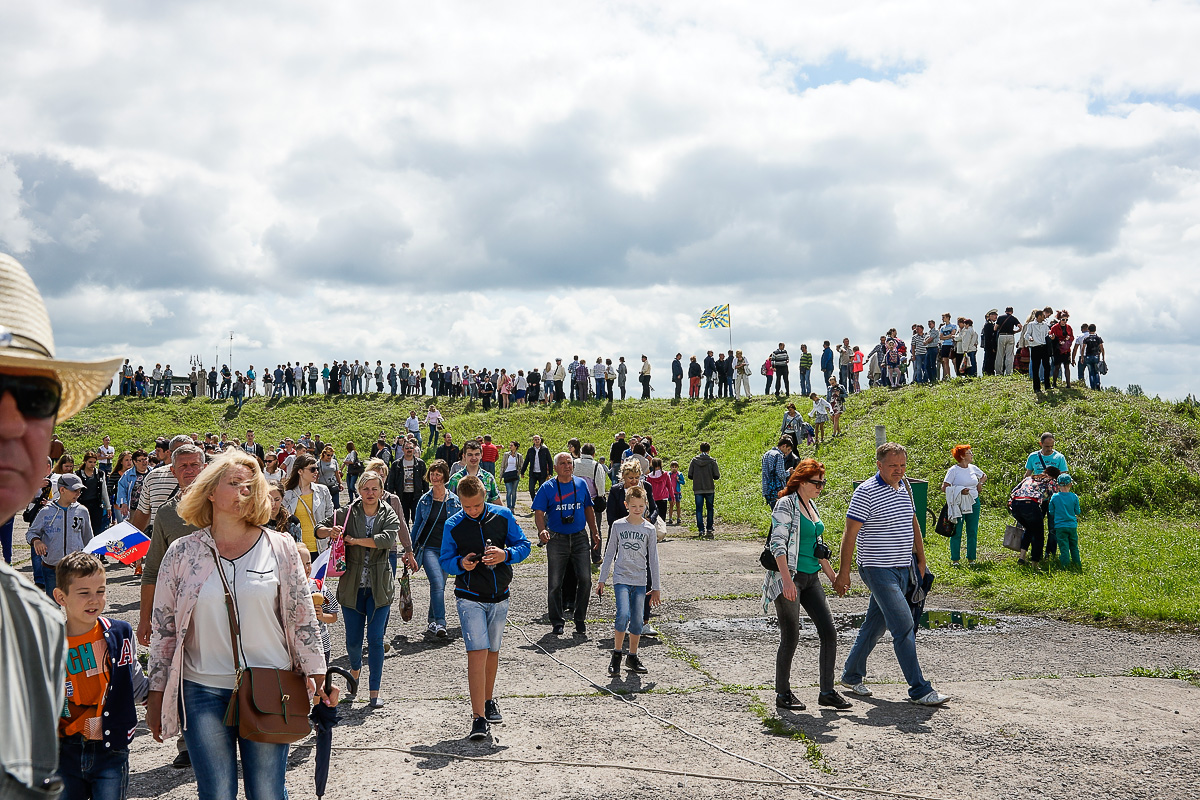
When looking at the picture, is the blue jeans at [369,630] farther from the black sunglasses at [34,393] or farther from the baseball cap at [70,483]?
the black sunglasses at [34,393]

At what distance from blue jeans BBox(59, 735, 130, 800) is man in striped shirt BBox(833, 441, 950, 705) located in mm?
5403

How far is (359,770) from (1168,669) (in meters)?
7.86

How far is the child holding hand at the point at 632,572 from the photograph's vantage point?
8.41 m

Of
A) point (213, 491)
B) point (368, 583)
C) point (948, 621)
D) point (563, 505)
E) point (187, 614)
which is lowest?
point (948, 621)

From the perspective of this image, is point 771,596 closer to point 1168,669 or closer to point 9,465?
point 1168,669

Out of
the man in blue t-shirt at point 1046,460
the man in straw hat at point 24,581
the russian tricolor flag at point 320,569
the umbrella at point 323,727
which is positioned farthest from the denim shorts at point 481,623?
the man in blue t-shirt at point 1046,460

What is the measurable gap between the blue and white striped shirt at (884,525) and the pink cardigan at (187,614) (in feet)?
16.3

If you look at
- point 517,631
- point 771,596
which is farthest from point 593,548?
point 771,596

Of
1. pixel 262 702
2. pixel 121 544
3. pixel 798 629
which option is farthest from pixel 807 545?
pixel 121 544

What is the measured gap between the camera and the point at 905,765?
5.92 meters

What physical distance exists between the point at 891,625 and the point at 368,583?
448 cm

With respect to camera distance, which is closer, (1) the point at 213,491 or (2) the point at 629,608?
(1) the point at 213,491

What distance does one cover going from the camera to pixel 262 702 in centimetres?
379

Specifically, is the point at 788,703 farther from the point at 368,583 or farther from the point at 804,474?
the point at 368,583
